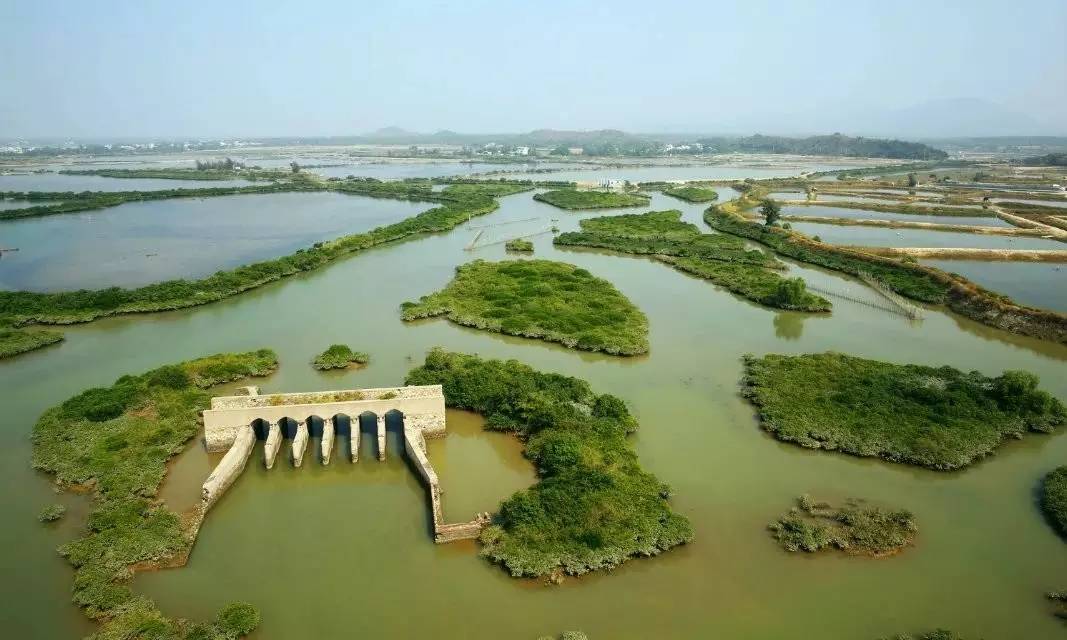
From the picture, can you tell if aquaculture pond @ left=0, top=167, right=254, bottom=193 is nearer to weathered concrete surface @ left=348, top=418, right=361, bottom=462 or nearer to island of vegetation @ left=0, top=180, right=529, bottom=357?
island of vegetation @ left=0, top=180, right=529, bottom=357

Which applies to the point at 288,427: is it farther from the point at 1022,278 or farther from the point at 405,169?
the point at 405,169

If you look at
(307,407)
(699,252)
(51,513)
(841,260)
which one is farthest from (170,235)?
(841,260)

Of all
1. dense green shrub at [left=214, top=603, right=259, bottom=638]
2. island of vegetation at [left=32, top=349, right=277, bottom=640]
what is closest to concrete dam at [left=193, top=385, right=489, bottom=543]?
island of vegetation at [left=32, top=349, right=277, bottom=640]

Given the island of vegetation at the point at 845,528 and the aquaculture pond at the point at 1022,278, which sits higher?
the aquaculture pond at the point at 1022,278

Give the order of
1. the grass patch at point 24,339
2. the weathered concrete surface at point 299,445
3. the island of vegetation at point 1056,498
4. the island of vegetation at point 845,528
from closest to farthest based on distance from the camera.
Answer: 1. the island of vegetation at point 845,528
2. the island of vegetation at point 1056,498
3. the weathered concrete surface at point 299,445
4. the grass patch at point 24,339

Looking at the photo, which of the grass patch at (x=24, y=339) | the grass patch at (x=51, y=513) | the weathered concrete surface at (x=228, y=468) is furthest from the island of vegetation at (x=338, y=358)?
the grass patch at (x=24, y=339)

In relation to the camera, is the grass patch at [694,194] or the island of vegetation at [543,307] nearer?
the island of vegetation at [543,307]

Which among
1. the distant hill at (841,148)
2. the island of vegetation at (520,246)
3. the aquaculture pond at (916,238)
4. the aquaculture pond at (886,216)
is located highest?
the distant hill at (841,148)

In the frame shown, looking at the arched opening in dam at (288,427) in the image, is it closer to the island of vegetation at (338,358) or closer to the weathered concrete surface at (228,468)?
the weathered concrete surface at (228,468)
